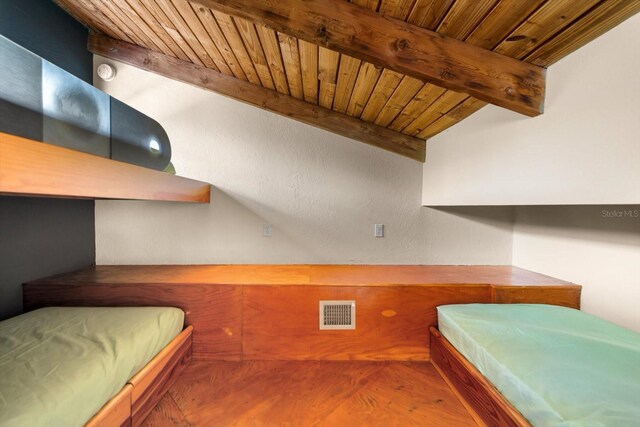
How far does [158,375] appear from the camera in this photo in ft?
4.18

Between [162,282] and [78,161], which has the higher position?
[78,161]

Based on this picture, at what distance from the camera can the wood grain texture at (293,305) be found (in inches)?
64.1

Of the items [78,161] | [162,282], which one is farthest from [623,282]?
[162,282]

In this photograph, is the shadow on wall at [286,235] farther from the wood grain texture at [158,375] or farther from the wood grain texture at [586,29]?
the wood grain texture at [586,29]

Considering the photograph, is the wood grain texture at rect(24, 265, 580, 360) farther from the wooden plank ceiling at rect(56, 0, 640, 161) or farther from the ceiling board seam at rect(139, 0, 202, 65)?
the ceiling board seam at rect(139, 0, 202, 65)

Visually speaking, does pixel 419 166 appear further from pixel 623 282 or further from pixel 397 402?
pixel 397 402

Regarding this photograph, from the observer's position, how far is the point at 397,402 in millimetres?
1315

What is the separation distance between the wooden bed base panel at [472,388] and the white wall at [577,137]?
32.7 inches

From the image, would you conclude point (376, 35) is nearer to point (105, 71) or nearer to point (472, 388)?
point (472, 388)

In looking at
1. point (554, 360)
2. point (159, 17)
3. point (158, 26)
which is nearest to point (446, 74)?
point (554, 360)

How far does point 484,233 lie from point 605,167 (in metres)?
1.46

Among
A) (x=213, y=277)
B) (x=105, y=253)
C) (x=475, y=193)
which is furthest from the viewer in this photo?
(x=105, y=253)

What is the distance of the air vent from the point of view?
164cm

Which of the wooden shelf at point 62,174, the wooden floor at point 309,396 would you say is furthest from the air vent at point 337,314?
the wooden shelf at point 62,174
